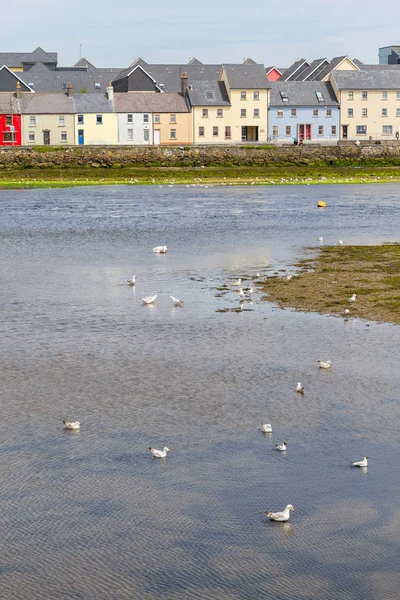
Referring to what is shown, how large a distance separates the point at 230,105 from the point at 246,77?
14.6 ft

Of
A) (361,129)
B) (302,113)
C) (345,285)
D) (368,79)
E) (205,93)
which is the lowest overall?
(345,285)

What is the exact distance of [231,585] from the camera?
9.42 meters

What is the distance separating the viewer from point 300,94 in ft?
383

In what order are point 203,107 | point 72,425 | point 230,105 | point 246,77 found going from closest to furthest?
Answer: point 72,425
point 203,107
point 230,105
point 246,77

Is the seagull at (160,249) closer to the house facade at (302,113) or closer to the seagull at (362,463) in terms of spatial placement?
Result: the seagull at (362,463)

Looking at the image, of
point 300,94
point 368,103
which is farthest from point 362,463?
point 368,103

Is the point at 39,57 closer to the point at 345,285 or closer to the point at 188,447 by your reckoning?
the point at 345,285

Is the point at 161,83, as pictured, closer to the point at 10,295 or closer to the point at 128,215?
the point at 128,215

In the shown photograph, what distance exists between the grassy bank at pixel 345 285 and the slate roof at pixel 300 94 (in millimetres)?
86741

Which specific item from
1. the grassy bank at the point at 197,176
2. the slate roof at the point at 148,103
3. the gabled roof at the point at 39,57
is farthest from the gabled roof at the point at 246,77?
the gabled roof at the point at 39,57

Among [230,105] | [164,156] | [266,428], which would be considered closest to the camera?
[266,428]

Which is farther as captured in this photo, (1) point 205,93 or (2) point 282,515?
(1) point 205,93

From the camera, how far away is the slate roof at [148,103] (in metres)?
111

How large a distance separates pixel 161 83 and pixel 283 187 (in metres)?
54.9
